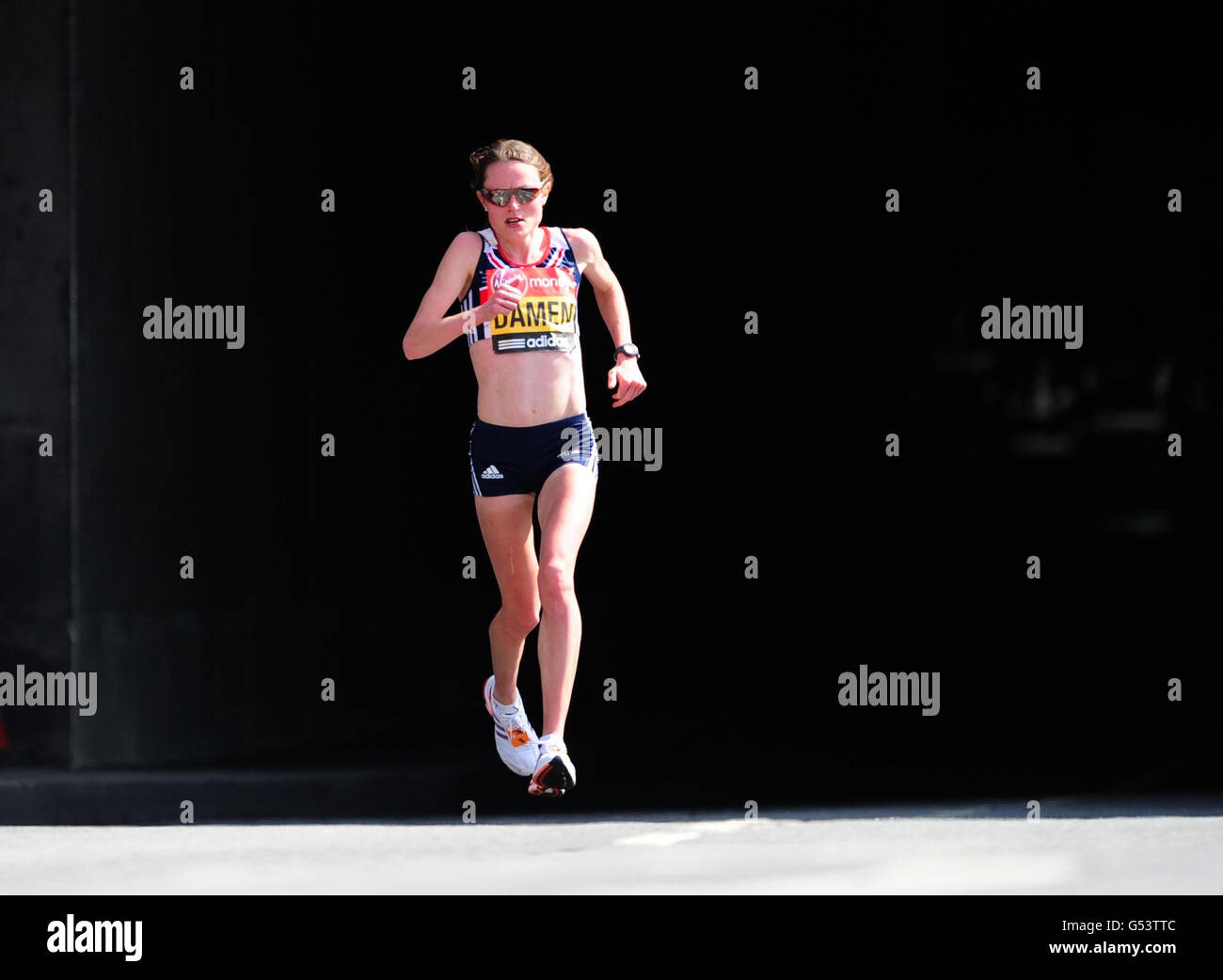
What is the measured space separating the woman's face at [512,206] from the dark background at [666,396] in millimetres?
2242

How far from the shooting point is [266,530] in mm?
10523

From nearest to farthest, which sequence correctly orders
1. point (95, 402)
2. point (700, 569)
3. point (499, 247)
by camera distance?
point (499, 247), point (95, 402), point (700, 569)

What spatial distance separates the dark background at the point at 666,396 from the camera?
34.1 ft

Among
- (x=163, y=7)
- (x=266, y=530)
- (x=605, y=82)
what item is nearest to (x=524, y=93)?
(x=605, y=82)

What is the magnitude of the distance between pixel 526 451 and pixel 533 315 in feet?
1.71

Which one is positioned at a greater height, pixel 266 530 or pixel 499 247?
pixel 499 247

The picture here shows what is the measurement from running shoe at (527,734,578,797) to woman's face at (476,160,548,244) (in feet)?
6.25

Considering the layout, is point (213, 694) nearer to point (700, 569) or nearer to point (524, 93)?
point (700, 569)

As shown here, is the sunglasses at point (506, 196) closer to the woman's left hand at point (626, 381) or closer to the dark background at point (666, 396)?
the woman's left hand at point (626, 381)

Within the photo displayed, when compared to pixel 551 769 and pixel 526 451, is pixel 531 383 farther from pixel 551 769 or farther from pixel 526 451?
pixel 551 769

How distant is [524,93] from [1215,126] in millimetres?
3469
